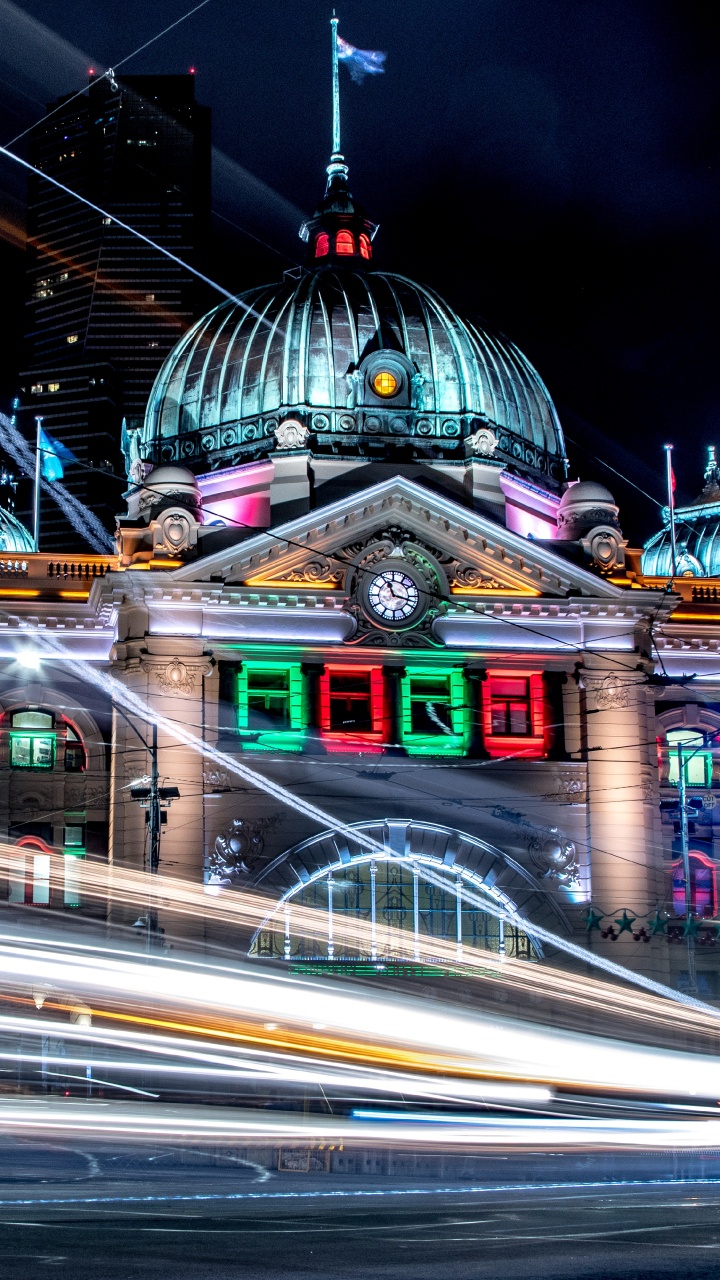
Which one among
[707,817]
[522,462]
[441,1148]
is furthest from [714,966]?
[441,1148]

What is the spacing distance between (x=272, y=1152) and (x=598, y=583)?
33.2 meters

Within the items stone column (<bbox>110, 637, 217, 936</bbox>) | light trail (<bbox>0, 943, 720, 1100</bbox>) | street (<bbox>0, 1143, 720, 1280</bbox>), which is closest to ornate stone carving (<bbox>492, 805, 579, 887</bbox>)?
light trail (<bbox>0, 943, 720, 1100</bbox>)

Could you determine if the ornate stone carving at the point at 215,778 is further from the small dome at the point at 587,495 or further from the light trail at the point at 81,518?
the light trail at the point at 81,518

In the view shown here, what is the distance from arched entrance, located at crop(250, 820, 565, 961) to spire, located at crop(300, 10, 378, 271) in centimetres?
3161

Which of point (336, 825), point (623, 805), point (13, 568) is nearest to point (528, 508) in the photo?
point (623, 805)

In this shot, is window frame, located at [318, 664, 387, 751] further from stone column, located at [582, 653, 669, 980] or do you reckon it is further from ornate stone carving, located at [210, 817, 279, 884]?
stone column, located at [582, 653, 669, 980]

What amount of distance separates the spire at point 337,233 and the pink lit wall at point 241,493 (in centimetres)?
1532

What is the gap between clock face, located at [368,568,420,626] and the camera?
64188 millimetres

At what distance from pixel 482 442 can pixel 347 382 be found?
623cm

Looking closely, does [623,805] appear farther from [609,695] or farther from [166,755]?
[166,755]

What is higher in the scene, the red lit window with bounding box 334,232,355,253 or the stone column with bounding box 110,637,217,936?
the red lit window with bounding box 334,232,355,253

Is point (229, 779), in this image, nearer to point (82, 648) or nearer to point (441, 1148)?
point (82, 648)

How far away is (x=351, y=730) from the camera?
63938 millimetres

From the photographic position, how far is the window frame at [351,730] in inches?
2491
